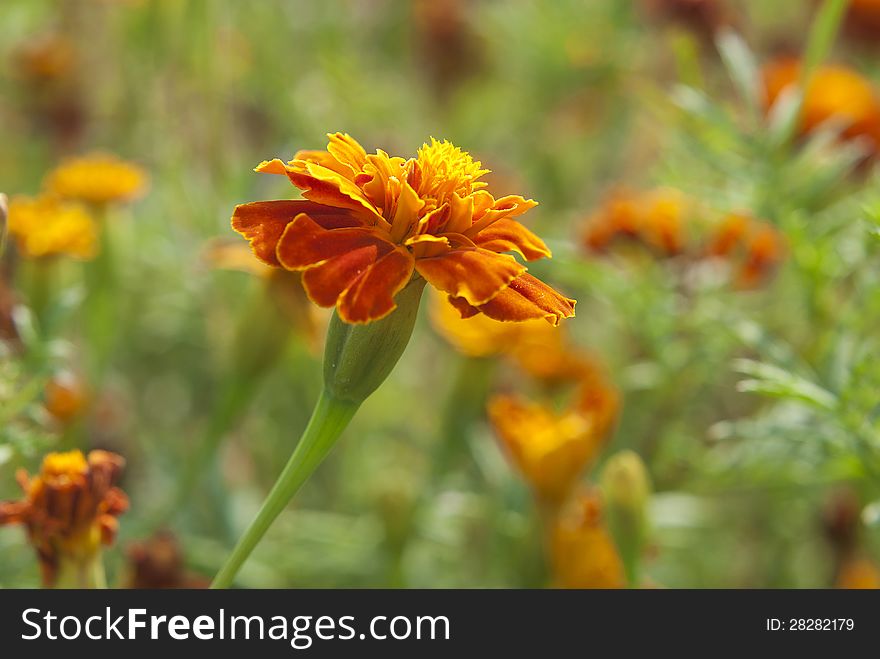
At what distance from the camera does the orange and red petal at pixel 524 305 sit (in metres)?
0.61

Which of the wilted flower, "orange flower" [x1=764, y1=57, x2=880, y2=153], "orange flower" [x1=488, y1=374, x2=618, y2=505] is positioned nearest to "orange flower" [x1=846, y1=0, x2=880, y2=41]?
"orange flower" [x1=764, y1=57, x2=880, y2=153]

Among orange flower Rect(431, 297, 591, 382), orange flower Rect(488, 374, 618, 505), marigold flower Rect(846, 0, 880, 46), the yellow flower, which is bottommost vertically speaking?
orange flower Rect(488, 374, 618, 505)

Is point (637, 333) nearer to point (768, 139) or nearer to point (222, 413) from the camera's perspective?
point (768, 139)

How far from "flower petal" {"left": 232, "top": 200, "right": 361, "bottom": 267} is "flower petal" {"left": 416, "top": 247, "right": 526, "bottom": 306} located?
2.5 inches

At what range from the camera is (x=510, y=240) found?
0.67 metres

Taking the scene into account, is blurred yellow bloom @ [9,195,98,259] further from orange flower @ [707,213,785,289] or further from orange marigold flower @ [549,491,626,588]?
orange flower @ [707,213,785,289]

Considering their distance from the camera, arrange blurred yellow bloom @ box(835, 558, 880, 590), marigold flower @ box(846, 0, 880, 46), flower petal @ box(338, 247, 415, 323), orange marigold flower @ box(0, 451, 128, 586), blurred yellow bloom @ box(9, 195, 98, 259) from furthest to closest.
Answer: marigold flower @ box(846, 0, 880, 46) → blurred yellow bloom @ box(835, 558, 880, 590) → blurred yellow bloom @ box(9, 195, 98, 259) → orange marigold flower @ box(0, 451, 128, 586) → flower petal @ box(338, 247, 415, 323)

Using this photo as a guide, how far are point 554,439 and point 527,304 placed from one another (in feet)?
1.51

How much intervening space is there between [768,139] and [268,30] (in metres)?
1.14

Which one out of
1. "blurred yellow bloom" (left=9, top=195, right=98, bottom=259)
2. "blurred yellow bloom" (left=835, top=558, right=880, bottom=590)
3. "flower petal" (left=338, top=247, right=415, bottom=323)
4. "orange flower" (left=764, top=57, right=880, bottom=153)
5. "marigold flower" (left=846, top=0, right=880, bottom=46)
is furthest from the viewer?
"marigold flower" (left=846, top=0, right=880, bottom=46)

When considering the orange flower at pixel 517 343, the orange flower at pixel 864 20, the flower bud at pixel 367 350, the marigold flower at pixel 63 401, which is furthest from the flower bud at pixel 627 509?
the orange flower at pixel 864 20

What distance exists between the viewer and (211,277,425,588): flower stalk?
0.65 metres

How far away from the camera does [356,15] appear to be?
2.44m
